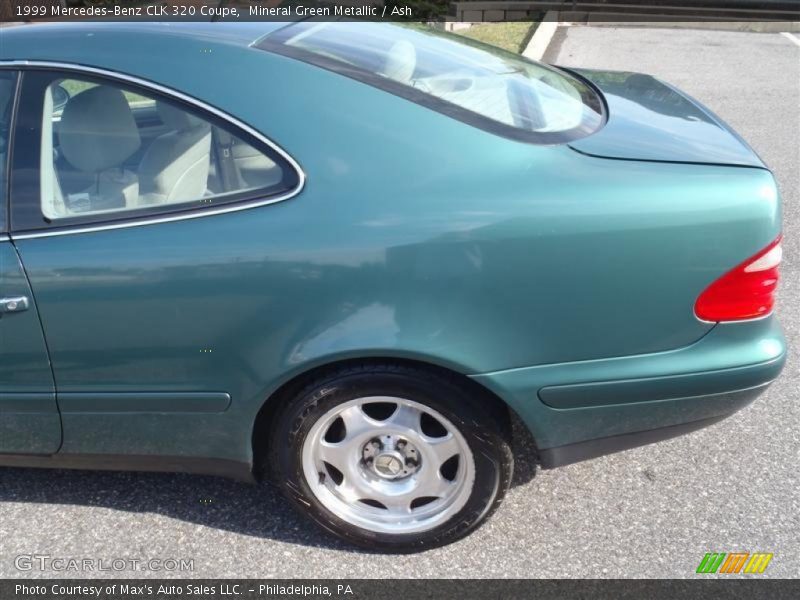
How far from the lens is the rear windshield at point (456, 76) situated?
7.34 feet

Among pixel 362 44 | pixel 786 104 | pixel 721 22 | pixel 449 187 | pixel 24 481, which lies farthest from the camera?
pixel 721 22

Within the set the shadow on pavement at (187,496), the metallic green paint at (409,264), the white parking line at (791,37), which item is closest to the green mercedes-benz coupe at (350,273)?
the metallic green paint at (409,264)

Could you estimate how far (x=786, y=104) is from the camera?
26.6 ft

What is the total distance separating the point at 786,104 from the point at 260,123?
755 cm

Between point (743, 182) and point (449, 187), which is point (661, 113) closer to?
point (743, 182)

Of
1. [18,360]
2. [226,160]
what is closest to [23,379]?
[18,360]

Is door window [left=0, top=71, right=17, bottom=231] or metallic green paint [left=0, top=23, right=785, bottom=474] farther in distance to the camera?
door window [left=0, top=71, right=17, bottom=231]

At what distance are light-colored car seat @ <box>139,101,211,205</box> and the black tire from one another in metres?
0.66

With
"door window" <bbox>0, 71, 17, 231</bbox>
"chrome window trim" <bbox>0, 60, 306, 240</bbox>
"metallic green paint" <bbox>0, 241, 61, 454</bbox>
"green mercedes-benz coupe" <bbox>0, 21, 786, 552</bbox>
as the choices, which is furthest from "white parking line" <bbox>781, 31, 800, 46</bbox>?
"metallic green paint" <bbox>0, 241, 61, 454</bbox>

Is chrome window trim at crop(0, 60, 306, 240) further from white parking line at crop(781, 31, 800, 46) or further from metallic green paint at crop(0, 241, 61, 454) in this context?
white parking line at crop(781, 31, 800, 46)

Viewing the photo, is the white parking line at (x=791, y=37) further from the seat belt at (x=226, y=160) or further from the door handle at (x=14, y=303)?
the door handle at (x=14, y=303)

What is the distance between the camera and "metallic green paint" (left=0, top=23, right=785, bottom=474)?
6.66ft

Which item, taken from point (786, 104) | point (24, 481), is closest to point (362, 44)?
point (24, 481)

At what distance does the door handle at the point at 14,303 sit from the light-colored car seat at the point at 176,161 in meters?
0.42
